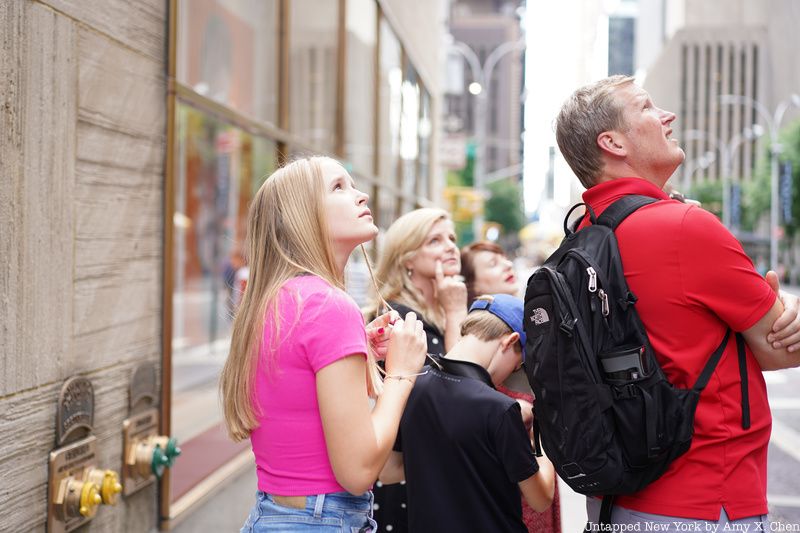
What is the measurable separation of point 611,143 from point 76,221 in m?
2.08

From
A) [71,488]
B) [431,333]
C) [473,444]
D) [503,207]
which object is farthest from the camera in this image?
[503,207]

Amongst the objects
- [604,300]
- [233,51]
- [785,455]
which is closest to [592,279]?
[604,300]

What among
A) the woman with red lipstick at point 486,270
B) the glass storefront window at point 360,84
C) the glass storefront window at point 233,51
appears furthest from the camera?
the glass storefront window at point 360,84

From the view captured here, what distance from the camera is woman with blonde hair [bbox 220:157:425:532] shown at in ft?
6.47

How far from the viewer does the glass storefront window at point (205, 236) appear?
11.8 m

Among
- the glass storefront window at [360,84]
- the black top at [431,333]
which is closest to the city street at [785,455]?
the black top at [431,333]

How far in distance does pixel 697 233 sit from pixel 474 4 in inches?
5925

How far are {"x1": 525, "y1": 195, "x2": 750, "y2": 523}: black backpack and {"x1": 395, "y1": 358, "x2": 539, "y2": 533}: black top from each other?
322mm

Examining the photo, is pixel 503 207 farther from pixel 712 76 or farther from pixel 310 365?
pixel 310 365

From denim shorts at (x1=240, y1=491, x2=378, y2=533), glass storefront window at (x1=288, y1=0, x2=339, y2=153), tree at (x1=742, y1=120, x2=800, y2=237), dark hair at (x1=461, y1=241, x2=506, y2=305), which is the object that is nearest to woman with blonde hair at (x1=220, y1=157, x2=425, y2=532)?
denim shorts at (x1=240, y1=491, x2=378, y2=533)

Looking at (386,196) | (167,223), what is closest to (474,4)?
(386,196)

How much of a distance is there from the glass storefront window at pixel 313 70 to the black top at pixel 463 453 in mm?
5292

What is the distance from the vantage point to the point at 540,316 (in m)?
2.15

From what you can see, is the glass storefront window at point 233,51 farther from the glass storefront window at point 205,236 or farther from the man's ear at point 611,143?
the man's ear at point 611,143
